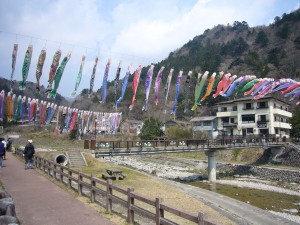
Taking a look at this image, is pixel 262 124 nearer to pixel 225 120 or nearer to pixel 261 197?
pixel 225 120

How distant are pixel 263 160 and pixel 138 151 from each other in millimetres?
22605

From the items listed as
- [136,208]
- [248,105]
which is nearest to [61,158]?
[136,208]

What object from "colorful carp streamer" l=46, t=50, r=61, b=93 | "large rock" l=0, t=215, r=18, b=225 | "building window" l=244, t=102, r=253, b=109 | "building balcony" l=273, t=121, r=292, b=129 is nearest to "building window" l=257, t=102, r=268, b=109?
"building window" l=244, t=102, r=253, b=109

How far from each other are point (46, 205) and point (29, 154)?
9.99 meters

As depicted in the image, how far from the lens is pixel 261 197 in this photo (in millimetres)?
23453

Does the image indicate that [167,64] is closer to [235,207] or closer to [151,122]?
[151,122]

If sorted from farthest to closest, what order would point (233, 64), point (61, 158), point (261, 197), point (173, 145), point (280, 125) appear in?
point (233, 64) < point (280, 125) < point (173, 145) < point (61, 158) < point (261, 197)

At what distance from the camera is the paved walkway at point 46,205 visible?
8.45 meters

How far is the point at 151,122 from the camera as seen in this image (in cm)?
5438

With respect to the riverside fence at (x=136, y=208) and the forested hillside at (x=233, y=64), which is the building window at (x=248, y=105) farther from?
the riverside fence at (x=136, y=208)

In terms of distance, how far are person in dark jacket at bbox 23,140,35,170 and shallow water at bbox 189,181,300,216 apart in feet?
52.2

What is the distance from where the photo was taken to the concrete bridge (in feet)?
86.8

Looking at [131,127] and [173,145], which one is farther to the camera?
[131,127]

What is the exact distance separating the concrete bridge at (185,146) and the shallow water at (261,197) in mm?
5195
